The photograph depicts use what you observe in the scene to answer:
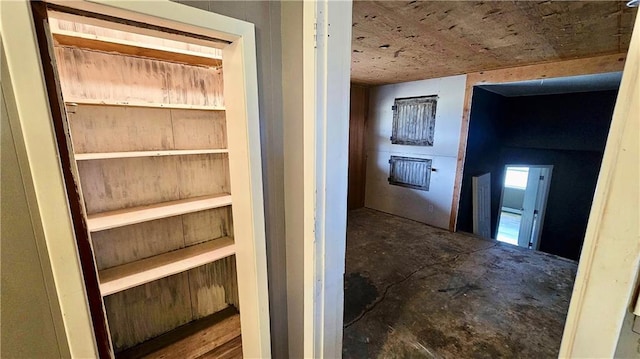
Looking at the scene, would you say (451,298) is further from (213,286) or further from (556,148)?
(556,148)

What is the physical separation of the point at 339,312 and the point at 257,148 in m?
0.91

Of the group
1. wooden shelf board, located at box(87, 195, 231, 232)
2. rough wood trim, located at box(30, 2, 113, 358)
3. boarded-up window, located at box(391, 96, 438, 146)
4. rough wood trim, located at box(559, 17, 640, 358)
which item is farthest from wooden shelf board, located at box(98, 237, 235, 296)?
boarded-up window, located at box(391, 96, 438, 146)

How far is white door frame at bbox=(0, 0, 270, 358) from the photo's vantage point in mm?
710

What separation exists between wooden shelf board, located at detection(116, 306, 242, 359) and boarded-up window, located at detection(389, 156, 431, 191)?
10.9ft

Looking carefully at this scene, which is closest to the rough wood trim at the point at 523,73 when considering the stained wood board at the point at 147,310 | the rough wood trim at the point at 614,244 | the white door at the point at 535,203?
the white door at the point at 535,203

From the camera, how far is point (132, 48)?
58.9 inches

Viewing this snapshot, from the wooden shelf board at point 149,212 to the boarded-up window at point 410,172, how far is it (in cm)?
324

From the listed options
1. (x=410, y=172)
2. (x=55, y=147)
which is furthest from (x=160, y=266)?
(x=410, y=172)

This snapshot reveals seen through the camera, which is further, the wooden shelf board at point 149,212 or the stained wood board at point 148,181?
the stained wood board at point 148,181

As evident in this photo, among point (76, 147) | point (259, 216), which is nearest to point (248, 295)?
point (259, 216)

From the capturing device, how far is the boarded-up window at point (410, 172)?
13.6ft

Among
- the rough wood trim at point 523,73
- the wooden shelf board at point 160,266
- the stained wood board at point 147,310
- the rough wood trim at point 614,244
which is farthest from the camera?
the rough wood trim at point 523,73

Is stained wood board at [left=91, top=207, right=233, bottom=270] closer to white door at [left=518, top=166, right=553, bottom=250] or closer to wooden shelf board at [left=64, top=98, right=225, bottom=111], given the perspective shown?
wooden shelf board at [left=64, top=98, right=225, bottom=111]

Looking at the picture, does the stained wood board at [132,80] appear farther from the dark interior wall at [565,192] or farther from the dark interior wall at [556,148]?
the dark interior wall at [565,192]
